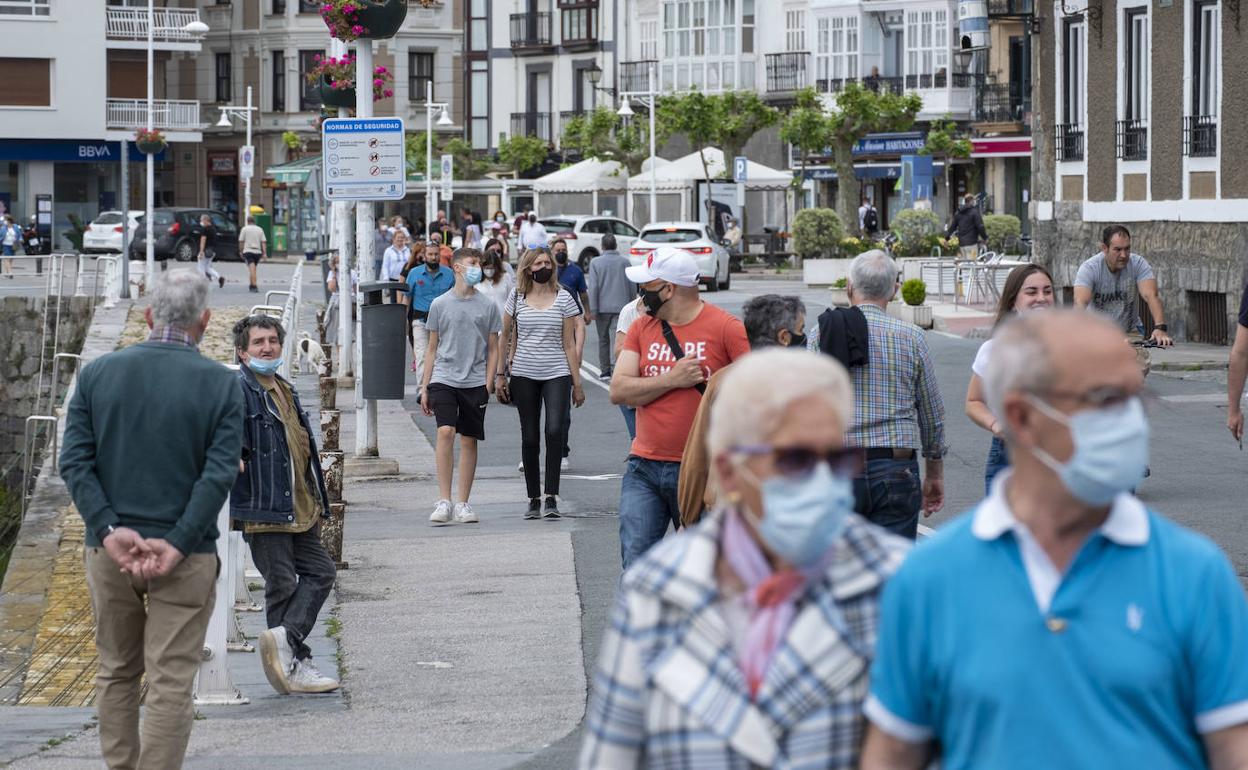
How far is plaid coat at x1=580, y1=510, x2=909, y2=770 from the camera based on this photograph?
303cm

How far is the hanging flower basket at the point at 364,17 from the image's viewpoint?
51.8ft

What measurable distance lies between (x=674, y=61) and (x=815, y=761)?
69.2 m

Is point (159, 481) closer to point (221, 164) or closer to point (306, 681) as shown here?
point (306, 681)

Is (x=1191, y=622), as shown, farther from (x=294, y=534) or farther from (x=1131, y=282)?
(x=1131, y=282)

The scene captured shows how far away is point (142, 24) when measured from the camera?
67438 mm

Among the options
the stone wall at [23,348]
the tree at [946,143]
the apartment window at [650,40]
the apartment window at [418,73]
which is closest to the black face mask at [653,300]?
the stone wall at [23,348]

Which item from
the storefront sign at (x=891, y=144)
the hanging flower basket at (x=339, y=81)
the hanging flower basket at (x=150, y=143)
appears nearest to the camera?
the hanging flower basket at (x=339, y=81)

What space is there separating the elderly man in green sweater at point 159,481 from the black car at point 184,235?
1886 inches

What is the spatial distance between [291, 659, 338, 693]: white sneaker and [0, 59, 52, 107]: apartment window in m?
59.1

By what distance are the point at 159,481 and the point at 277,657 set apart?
2076mm

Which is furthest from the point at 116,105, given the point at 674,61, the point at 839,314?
the point at 839,314

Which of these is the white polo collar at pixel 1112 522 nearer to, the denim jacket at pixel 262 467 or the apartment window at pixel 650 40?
the denim jacket at pixel 262 467

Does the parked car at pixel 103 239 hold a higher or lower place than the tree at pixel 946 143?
lower

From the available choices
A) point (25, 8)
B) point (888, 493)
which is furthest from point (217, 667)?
point (25, 8)
